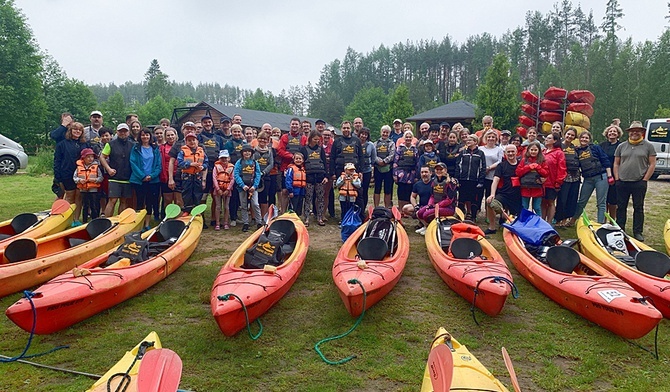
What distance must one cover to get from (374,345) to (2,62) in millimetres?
29894

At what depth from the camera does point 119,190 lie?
652 cm

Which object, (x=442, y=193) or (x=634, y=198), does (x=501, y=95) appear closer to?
(x=634, y=198)

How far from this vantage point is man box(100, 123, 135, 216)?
6.41 metres

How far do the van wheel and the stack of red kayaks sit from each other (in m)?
16.8

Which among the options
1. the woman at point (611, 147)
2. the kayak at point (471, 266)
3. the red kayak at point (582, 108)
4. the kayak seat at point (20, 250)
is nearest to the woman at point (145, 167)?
the kayak seat at point (20, 250)

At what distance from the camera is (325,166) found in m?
7.18

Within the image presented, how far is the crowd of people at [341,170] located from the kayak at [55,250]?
1.06 meters

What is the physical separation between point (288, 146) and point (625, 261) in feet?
17.0

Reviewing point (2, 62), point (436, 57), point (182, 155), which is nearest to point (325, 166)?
point (182, 155)

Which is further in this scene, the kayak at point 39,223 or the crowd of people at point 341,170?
the crowd of people at point 341,170

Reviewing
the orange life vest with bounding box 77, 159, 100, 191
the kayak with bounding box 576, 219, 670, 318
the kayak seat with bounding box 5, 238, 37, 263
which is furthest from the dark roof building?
the kayak with bounding box 576, 219, 670, 318

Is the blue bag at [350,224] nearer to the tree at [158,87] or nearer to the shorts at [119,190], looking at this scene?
the shorts at [119,190]

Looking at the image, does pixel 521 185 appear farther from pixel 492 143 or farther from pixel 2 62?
pixel 2 62

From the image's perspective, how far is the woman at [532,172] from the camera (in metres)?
6.15
